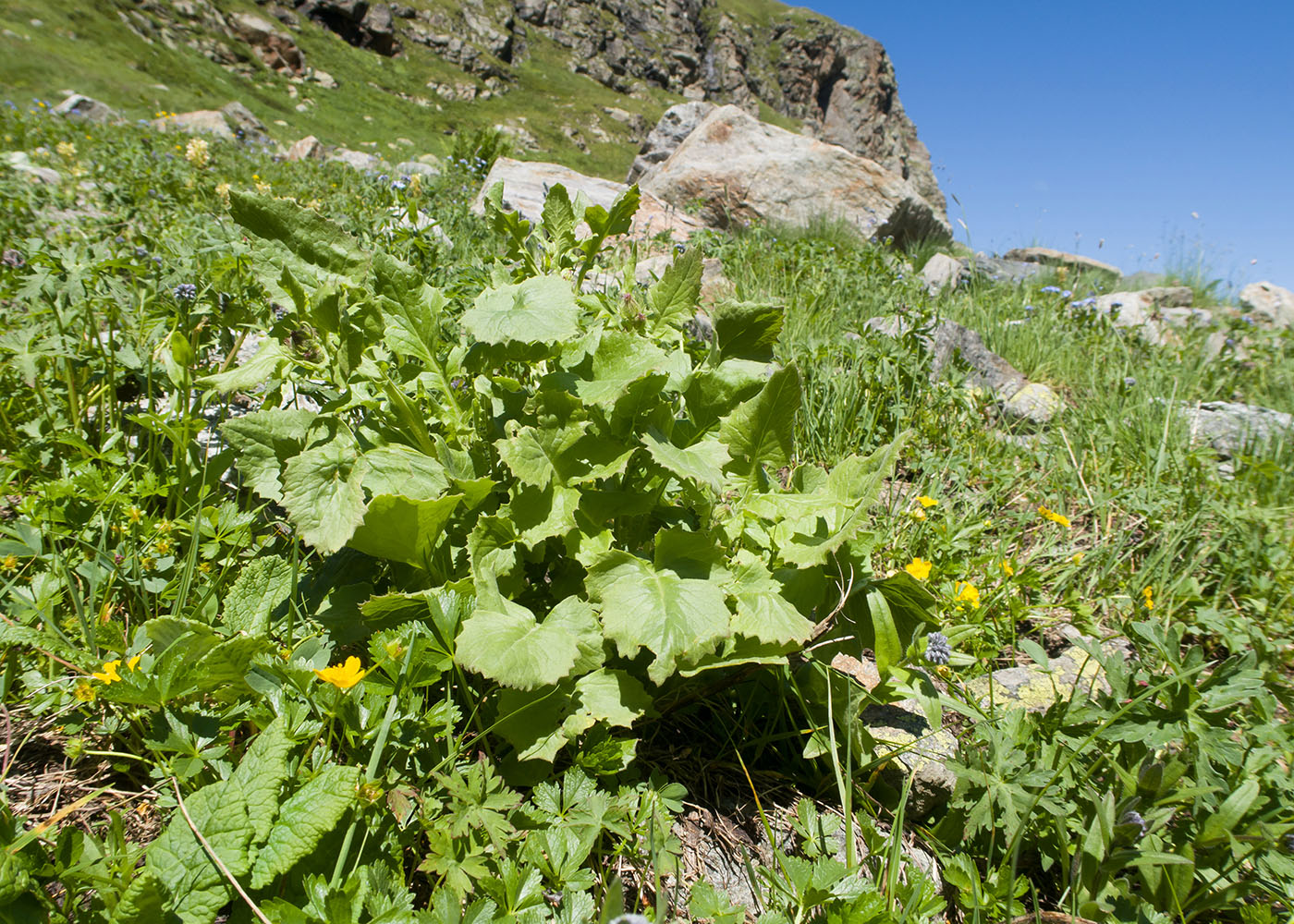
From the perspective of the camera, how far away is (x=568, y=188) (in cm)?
598

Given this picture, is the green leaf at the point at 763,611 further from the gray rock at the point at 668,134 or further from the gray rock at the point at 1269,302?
the gray rock at the point at 668,134

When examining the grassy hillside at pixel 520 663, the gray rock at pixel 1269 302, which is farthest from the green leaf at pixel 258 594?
the gray rock at pixel 1269 302

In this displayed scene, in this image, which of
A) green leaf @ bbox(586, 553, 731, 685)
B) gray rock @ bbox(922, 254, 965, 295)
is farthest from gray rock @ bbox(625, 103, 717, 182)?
green leaf @ bbox(586, 553, 731, 685)

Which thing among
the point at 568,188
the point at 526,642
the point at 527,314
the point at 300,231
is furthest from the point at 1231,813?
the point at 568,188

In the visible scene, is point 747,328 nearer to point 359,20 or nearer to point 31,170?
point 31,170

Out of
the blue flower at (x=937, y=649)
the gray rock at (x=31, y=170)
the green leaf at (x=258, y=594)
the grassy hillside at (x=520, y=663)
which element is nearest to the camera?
the grassy hillside at (x=520, y=663)

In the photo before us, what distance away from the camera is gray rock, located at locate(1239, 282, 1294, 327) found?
354 inches

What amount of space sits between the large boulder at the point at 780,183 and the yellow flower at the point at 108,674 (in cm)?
807

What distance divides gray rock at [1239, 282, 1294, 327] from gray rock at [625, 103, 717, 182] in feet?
29.2

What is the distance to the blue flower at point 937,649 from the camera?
1540mm

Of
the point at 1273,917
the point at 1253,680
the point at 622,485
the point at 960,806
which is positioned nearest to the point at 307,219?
the point at 622,485

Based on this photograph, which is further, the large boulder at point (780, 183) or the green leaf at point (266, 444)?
the large boulder at point (780, 183)

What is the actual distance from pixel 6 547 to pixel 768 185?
8.81 m

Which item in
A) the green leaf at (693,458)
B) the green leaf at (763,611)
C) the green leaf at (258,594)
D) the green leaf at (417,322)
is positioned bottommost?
the green leaf at (258,594)
